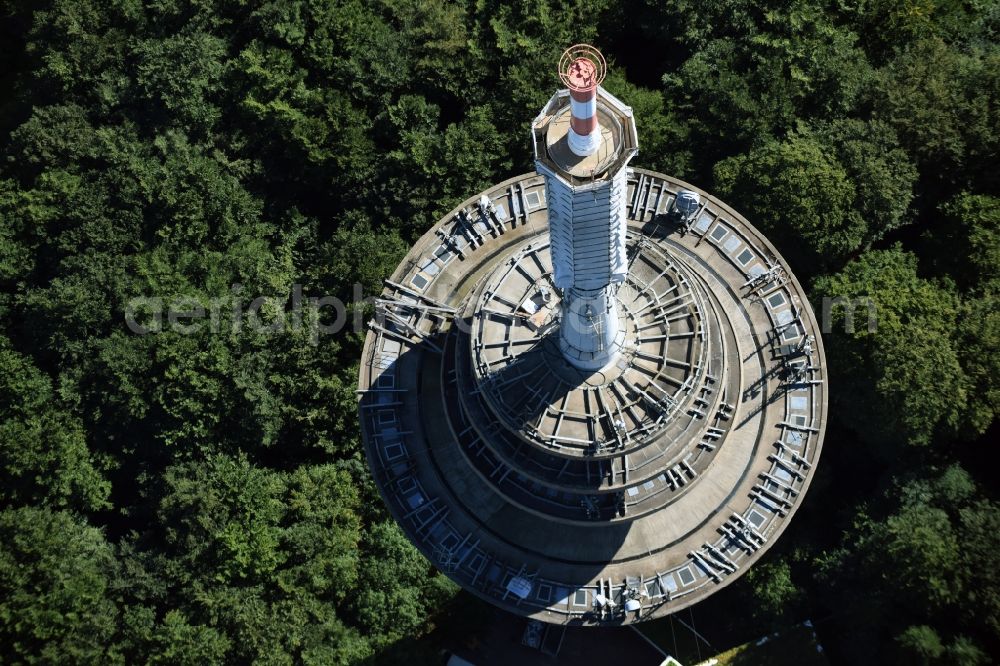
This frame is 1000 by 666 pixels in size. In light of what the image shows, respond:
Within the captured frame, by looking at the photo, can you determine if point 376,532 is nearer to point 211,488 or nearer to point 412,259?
point 211,488

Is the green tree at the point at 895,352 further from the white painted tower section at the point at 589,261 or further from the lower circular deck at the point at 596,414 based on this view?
the white painted tower section at the point at 589,261

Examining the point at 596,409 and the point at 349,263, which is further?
the point at 349,263

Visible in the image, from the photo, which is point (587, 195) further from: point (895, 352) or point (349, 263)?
point (349, 263)

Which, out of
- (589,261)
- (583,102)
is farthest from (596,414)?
(583,102)

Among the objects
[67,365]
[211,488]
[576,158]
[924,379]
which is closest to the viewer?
[576,158]

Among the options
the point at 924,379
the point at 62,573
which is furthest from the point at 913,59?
the point at 62,573
